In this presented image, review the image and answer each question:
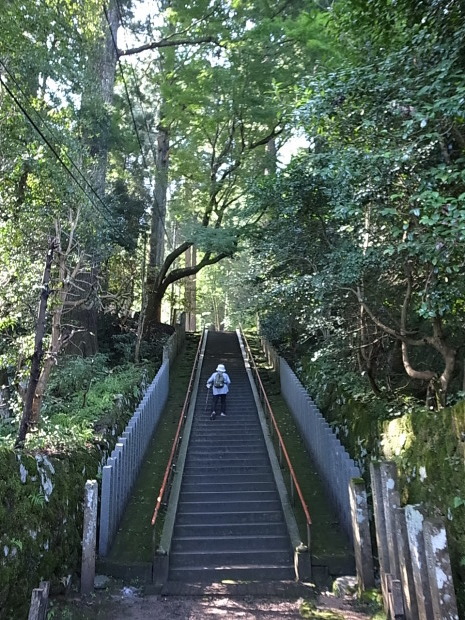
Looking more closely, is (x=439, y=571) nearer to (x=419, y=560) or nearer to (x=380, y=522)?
(x=419, y=560)

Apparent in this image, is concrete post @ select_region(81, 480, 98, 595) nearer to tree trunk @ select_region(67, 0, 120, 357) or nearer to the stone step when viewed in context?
the stone step

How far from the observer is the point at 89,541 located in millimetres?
5094

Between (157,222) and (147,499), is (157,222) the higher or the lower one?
the higher one

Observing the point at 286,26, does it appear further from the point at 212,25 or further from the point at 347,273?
the point at 347,273

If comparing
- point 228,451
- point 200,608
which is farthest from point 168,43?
point 200,608

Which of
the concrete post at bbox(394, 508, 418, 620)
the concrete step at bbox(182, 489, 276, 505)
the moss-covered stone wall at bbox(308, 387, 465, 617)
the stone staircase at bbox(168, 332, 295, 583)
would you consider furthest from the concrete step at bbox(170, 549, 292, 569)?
the concrete post at bbox(394, 508, 418, 620)

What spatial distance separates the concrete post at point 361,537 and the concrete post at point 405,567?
0.87 meters

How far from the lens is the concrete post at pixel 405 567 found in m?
4.06

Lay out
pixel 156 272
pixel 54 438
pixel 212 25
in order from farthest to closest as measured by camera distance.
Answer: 1. pixel 156 272
2. pixel 212 25
3. pixel 54 438

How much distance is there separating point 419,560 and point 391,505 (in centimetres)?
78

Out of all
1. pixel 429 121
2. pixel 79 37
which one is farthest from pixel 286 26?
pixel 429 121

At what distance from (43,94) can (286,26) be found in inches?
255

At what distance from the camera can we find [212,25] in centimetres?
1477

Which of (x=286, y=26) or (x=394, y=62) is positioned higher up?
(x=286, y=26)
